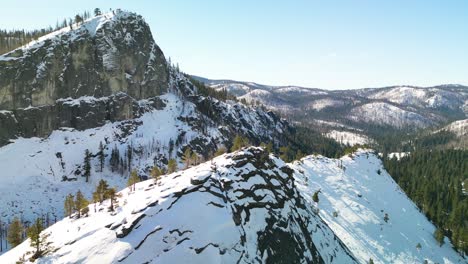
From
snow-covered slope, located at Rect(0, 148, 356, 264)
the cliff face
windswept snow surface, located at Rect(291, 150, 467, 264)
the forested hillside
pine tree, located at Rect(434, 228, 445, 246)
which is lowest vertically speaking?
the forested hillside

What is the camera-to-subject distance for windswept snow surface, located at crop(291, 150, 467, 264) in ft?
325

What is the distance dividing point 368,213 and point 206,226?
8139 cm

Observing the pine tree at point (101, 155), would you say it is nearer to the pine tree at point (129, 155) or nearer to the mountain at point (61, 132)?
the mountain at point (61, 132)

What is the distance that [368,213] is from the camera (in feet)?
375

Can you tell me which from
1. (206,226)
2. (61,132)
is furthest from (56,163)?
(206,226)

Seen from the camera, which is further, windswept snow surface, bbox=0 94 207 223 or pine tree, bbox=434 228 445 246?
windswept snow surface, bbox=0 94 207 223

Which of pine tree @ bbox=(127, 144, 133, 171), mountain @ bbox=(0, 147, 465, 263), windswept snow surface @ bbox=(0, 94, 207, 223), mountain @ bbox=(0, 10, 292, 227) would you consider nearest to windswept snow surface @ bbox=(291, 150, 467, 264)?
mountain @ bbox=(0, 147, 465, 263)

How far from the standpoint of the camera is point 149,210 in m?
52.5

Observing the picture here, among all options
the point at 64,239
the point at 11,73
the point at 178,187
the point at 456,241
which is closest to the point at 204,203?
the point at 178,187

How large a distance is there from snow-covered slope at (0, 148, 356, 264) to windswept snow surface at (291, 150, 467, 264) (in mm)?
33649

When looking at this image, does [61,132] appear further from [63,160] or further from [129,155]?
[129,155]

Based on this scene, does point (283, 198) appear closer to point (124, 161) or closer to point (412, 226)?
point (412, 226)

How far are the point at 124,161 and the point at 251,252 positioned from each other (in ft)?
443

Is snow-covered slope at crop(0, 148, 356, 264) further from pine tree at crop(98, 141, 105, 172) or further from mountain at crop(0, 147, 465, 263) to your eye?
pine tree at crop(98, 141, 105, 172)
